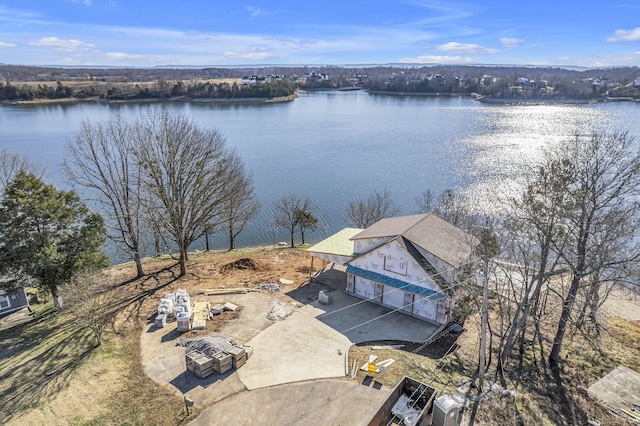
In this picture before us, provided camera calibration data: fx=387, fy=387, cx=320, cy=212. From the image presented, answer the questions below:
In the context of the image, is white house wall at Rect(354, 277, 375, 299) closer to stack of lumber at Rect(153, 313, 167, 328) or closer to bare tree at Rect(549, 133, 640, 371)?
bare tree at Rect(549, 133, 640, 371)

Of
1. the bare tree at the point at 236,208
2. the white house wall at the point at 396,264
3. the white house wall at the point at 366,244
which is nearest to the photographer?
the white house wall at the point at 396,264

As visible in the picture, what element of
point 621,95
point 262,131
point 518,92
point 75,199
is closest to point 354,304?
point 75,199

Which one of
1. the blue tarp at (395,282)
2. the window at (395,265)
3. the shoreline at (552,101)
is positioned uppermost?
the shoreline at (552,101)

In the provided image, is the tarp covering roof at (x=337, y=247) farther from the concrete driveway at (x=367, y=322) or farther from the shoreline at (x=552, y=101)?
the shoreline at (x=552, y=101)

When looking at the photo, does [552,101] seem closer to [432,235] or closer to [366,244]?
[432,235]

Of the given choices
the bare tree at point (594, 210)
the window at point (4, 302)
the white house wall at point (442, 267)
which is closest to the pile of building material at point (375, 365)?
the white house wall at point (442, 267)

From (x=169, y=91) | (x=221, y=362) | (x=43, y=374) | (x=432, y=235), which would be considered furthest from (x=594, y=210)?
(x=169, y=91)

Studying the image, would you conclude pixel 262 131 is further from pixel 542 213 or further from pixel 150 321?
pixel 542 213

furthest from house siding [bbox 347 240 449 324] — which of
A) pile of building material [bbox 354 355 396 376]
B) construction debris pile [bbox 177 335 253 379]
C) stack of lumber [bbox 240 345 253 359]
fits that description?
construction debris pile [bbox 177 335 253 379]
